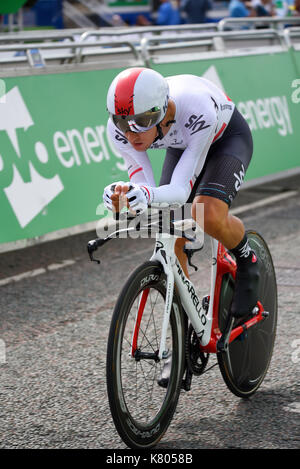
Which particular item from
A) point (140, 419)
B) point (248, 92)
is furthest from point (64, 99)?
point (140, 419)

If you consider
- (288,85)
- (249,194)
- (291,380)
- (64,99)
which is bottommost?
(249,194)

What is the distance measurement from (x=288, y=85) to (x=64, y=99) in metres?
4.22

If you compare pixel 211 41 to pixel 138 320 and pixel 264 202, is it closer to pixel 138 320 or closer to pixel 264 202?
pixel 264 202

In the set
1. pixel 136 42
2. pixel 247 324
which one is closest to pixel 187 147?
pixel 247 324

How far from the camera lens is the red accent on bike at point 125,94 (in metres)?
3.56

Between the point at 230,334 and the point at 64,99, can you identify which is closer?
the point at 230,334

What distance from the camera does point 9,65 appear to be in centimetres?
822

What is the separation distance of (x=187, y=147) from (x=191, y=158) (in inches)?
3.2

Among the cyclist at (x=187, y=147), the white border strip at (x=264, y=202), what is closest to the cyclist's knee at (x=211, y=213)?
the cyclist at (x=187, y=147)

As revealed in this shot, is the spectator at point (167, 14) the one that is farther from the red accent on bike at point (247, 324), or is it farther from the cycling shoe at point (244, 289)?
the cycling shoe at point (244, 289)

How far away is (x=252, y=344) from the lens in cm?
455

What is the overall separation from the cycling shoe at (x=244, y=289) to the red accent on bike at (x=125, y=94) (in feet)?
3.82

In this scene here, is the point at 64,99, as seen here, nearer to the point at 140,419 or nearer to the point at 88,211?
the point at 88,211

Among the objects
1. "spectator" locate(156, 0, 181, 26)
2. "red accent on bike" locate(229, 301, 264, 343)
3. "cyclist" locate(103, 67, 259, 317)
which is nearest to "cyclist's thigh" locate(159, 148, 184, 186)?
"cyclist" locate(103, 67, 259, 317)
